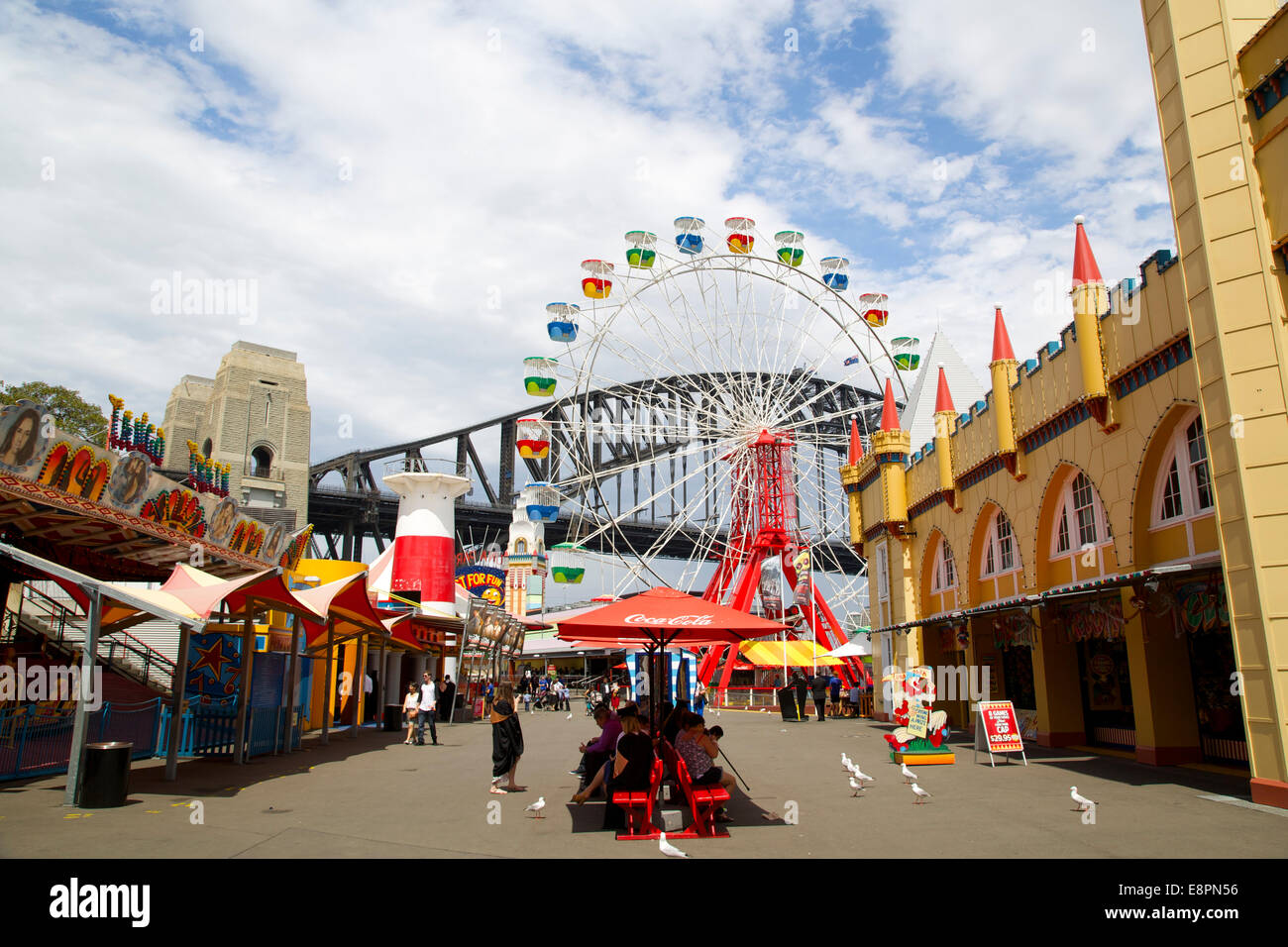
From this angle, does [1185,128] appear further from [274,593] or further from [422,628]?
[422,628]

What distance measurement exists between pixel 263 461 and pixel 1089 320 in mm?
48547

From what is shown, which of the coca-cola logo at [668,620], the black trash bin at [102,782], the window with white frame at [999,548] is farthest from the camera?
the window with white frame at [999,548]

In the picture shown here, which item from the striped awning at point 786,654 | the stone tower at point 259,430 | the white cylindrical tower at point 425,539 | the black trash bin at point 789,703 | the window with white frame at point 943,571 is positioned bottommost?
the black trash bin at point 789,703

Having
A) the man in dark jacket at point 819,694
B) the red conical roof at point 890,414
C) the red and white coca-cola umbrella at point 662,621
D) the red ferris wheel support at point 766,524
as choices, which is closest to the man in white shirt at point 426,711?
the red and white coca-cola umbrella at point 662,621

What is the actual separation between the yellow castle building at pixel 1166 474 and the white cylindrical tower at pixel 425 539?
57.3ft

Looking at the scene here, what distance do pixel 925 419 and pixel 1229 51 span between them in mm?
18492

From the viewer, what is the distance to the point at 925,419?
28.7 metres

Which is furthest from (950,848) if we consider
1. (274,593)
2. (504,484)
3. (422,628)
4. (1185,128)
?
(504,484)

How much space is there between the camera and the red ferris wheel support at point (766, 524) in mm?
36031

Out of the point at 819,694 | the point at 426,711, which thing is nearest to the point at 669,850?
the point at 426,711

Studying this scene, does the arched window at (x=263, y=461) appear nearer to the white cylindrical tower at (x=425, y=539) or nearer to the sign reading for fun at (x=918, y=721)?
the white cylindrical tower at (x=425, y=539)

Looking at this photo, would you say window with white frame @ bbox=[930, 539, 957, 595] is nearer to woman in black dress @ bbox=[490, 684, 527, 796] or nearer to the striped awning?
the striped awning

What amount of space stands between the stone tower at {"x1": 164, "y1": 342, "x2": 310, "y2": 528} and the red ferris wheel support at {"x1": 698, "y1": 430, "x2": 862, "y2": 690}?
2604 centimetres

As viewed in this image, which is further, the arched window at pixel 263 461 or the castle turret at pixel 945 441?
the arched window at pixel 263 461
